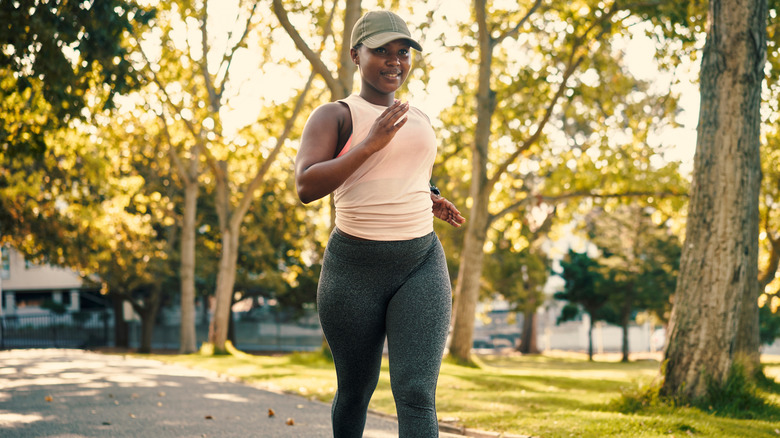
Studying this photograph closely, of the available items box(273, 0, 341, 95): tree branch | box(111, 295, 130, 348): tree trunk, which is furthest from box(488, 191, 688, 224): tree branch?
box(111, 295, 130, 348): tree trunk

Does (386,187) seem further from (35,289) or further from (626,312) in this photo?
(35,289)

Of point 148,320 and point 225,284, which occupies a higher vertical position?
point 225,284

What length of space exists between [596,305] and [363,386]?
3308 centimetres

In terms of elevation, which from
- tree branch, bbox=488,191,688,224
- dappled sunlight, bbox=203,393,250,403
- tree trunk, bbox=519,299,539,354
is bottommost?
tree trunk, bbox=519,299,539,354

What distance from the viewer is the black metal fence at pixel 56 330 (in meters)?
35.8

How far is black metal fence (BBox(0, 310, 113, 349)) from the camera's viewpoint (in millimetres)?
35781

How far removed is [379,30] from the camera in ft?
9.75

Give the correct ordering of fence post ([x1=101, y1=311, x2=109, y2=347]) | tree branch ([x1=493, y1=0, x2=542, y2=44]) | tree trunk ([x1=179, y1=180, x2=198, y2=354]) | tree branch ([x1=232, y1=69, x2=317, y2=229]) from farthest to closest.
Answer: fence post ([x1=101, y1=311, x2=109, y2=347])
tree trunk ([x1=179, y1=180, x2=198, y2=354])
tree branch ([x1=232, y1=69, x2=317, y2=229])
tree branch ([x1=493, y1=0, x2=542, y2=44])

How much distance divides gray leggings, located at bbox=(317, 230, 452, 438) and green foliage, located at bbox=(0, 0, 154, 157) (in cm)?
814

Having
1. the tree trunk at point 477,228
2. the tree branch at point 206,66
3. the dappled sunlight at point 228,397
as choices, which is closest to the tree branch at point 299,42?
the tree trunk at point 477,228

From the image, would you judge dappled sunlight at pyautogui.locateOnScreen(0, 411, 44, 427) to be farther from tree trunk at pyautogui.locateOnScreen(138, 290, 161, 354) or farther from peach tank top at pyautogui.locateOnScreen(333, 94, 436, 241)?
tree trunk at pyautogui.locateOnScreen(138, 290, 161, 354)

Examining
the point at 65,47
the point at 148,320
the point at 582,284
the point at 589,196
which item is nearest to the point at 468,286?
the point at 589,196

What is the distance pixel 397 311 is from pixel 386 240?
265mm

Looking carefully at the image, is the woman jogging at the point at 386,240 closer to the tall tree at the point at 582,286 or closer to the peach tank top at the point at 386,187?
the peach tank top at the point at 386,187
